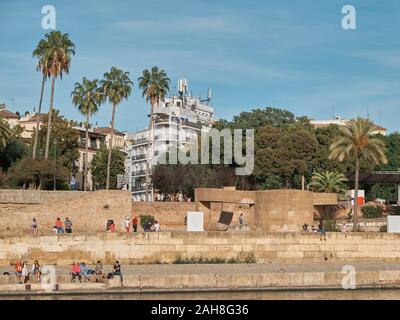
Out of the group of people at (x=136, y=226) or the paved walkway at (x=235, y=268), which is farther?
the group of people at (x=136, y=226)

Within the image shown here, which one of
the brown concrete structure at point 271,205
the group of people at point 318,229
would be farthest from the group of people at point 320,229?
the brown concrete structure at point 271,205

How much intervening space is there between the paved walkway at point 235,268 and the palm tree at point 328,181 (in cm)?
2113

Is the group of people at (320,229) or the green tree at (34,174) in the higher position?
the green tree at (34,174)

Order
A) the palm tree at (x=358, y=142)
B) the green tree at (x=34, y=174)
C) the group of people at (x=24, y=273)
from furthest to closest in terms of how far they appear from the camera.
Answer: the green tree at (x=34, y=174)
the palm tree at (x=358, y=142)
the group of people at (x=24, y=273)

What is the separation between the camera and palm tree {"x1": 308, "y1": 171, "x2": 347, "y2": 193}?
64.2m

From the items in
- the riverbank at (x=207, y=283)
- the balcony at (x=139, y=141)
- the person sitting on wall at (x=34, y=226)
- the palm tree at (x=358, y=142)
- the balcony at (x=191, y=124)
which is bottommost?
the riverbank at (x=207, y=283)

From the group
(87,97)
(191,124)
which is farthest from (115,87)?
(191,124)

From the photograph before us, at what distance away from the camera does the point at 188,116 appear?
12312cm

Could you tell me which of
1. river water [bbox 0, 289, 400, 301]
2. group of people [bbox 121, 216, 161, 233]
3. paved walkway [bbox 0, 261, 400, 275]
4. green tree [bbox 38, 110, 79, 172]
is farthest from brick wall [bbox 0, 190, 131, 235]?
green tree [bbox 38, 110, 79, 172]

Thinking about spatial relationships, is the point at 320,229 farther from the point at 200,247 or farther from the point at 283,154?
the point at 283,154

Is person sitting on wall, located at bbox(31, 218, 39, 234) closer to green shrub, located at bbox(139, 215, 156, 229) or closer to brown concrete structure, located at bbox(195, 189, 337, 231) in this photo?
green shrub, located at bbox(139, 215, 156, 229)

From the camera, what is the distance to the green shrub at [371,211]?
60.1m

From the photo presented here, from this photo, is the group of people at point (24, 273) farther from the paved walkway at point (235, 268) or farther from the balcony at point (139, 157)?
the balcony at point (139, 157)
